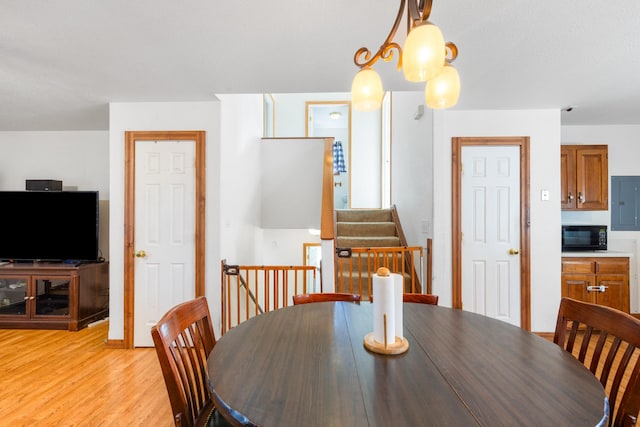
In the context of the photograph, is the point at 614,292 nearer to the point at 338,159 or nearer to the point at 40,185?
the point at 338,159

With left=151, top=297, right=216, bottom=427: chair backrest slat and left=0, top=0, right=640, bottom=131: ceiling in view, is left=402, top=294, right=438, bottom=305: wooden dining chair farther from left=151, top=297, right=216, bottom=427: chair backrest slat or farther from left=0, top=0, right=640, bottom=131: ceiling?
left=0, top=0, right=640, bottom=131: ceiling

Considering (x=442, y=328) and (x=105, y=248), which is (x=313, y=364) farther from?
(x=105, y=248)

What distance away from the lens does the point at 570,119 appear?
3.64m

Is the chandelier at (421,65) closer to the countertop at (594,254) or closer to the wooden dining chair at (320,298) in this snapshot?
the wooden dining chair at (320,298)

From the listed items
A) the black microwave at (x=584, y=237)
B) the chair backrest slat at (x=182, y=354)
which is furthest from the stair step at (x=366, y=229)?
the chair backrest slat at (x=182, y=354)

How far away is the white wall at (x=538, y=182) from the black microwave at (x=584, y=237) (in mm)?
417

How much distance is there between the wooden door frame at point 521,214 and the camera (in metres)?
3.20

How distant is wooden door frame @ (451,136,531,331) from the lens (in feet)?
10.5

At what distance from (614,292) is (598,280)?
20 centimetres

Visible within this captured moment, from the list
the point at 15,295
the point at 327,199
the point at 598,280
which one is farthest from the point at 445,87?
the point at 15,295

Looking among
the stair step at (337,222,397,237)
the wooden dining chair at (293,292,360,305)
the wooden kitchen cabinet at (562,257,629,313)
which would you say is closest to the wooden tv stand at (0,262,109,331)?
the wooden dining chair at (293,292,360,305)

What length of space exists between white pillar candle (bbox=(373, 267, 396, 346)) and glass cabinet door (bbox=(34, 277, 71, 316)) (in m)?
3.94

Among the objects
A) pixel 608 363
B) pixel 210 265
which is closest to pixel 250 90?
pixel 210 265

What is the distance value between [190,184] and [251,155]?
4.57 feet
